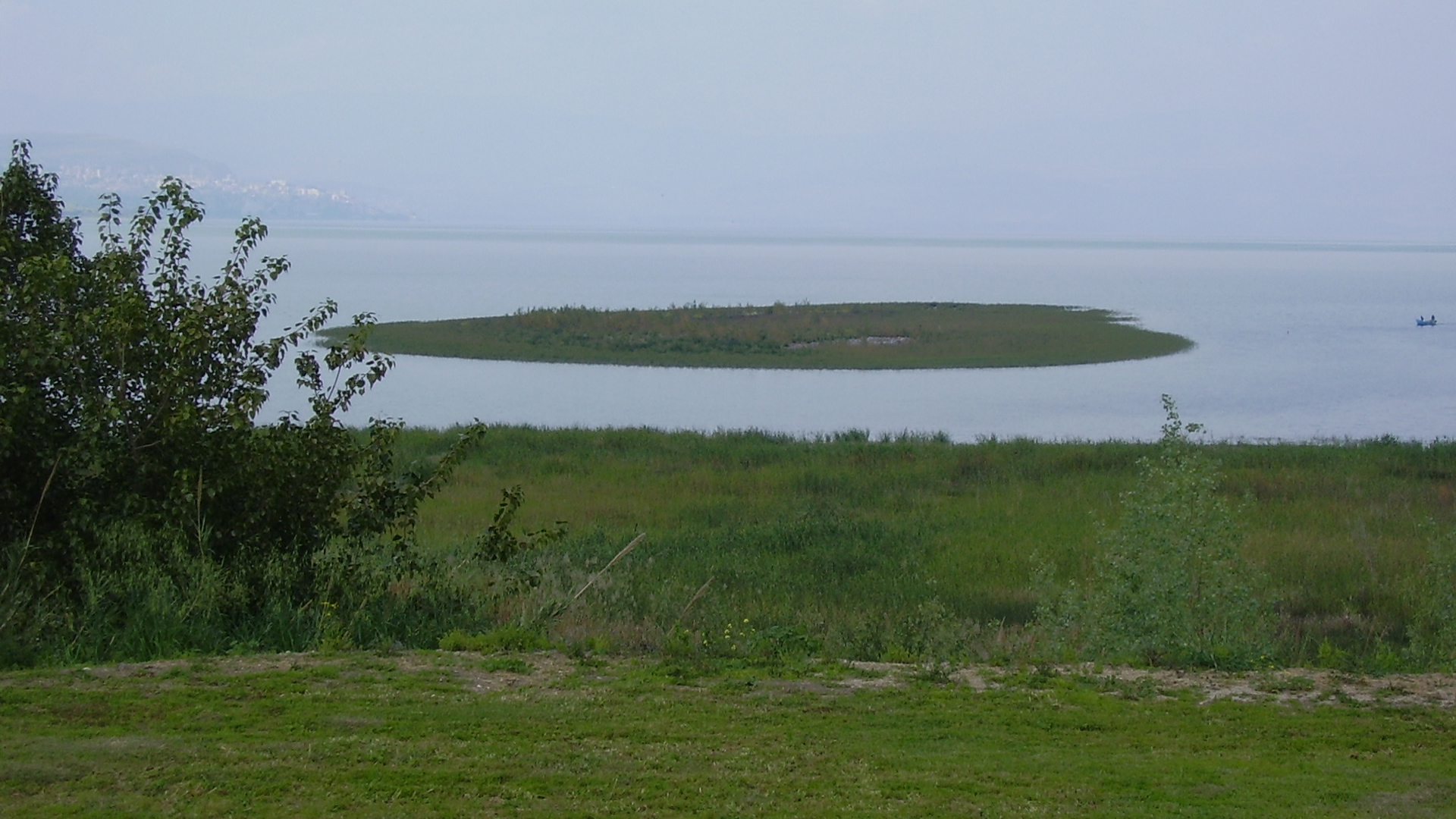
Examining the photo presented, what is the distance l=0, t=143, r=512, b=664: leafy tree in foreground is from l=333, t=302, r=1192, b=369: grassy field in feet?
123

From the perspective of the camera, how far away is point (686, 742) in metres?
6.37

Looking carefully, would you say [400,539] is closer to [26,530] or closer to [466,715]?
[26,530]

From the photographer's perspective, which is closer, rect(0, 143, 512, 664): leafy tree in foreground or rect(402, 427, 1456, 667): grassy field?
rect(0, 143, 512, 664): leafy tree in foreground

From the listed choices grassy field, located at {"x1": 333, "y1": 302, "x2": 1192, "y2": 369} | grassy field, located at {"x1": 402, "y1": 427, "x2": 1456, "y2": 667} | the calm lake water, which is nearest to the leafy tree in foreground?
grassy field, located at {"x1": 402, "y1": 427, "x2": 1456, "y2": 667}

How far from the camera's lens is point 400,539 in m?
10.2

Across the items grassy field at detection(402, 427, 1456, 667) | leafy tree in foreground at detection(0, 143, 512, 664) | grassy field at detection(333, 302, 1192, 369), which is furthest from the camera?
grassy field at detection(333, 302, 1192, 369)

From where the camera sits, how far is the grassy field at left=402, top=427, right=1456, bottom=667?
39.5 feet

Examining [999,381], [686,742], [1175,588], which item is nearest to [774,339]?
[999,381]

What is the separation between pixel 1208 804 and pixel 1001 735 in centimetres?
134

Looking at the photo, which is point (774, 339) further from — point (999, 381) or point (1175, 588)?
point (1175, 588)

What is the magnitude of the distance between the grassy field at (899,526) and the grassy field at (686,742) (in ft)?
5.15

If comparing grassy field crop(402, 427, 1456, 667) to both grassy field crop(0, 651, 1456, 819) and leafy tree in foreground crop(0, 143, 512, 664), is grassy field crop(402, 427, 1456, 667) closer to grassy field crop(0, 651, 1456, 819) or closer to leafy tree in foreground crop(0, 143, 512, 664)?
grassy field crop(0, 651, 1456, 819)

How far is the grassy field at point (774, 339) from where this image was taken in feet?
161

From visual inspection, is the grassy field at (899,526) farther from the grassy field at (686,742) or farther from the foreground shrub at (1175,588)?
the grassy field at (686,742)
